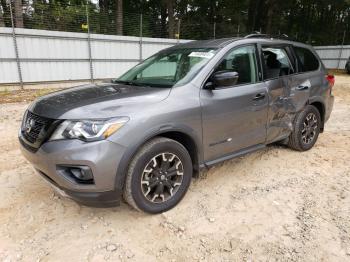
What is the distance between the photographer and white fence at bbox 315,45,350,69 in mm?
20922

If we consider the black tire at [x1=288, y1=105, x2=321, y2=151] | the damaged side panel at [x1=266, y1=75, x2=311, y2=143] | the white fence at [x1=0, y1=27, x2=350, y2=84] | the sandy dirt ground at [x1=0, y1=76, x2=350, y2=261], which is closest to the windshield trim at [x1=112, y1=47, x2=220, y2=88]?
the damaged side panel at [x1=266, y1=75, x2=311, y2=143]

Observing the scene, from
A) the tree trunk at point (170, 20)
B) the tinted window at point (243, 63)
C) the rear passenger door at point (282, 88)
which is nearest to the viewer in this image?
the tinted window at point (243, 63)

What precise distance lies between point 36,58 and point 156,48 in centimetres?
581

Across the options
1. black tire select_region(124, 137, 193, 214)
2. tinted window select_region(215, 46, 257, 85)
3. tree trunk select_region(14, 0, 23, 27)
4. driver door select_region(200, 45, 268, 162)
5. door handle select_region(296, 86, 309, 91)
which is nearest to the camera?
black tire select_region(124, 137, 193, 214)

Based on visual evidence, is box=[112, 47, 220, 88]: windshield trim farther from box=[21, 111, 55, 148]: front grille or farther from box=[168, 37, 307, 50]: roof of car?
box=[21, 111, 55, 148]: front grille

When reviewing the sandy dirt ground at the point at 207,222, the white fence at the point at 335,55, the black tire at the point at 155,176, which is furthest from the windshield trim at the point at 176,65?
the white fence at the point at 335,55

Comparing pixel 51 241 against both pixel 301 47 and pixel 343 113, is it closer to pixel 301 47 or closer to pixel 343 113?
pixel 301 47

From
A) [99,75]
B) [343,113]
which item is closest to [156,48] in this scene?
[99,75]

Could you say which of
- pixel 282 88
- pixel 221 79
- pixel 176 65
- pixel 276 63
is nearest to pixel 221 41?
pixel 176 65

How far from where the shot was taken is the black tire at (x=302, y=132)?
428 cm

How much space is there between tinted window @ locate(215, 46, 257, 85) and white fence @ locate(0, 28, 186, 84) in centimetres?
1006

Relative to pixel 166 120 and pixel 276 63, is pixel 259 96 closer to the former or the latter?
pixel 276 63

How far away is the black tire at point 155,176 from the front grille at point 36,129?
78cm

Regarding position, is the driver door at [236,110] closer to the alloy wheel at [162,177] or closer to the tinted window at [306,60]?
the alloy wheel at [162,177]
